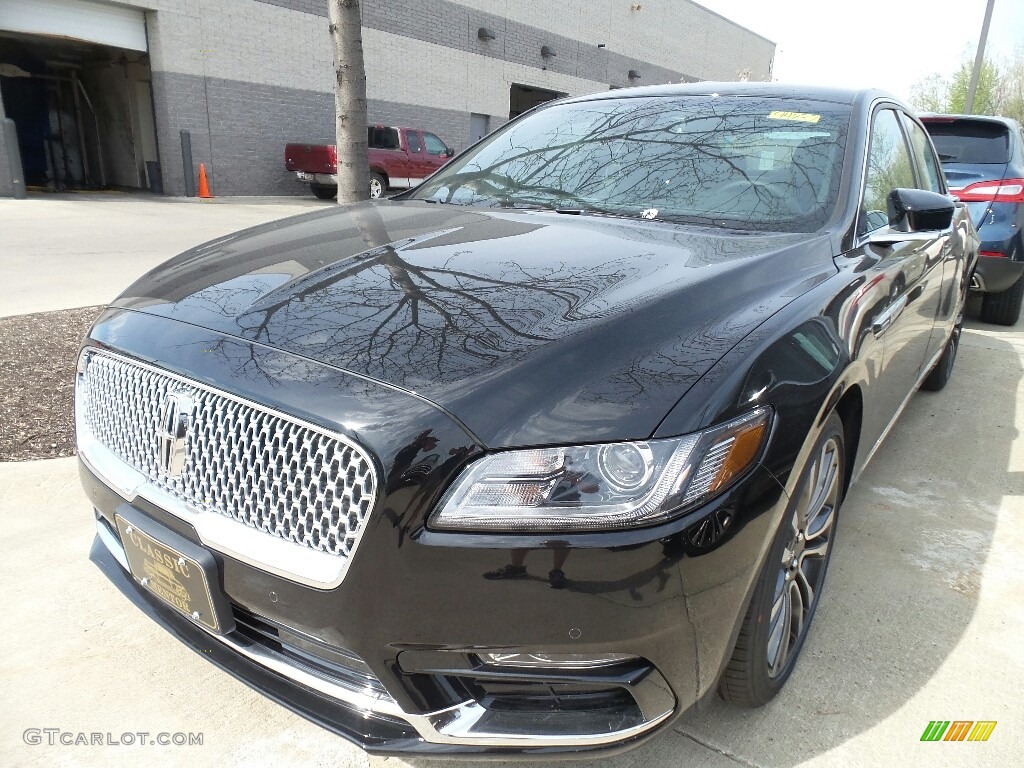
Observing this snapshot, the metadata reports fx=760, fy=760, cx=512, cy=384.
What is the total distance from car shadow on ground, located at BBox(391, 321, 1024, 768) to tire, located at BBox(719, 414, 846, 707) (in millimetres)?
107

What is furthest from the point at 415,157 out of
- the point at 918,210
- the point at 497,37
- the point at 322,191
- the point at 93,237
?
the point at 918,210

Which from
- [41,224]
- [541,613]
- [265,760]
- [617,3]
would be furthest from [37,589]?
[617,3]

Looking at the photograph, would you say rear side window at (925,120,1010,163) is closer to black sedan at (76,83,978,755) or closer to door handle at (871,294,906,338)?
door handle at (871,294,906,338)

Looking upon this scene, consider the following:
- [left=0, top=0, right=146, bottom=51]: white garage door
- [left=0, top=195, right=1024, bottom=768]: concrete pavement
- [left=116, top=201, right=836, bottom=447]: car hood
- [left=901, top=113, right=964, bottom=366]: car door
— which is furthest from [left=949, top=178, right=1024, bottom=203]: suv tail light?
[left=0, top=0, right=146, bottom=51]: white garage door

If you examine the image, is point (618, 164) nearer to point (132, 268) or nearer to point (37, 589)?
point (37, 589)

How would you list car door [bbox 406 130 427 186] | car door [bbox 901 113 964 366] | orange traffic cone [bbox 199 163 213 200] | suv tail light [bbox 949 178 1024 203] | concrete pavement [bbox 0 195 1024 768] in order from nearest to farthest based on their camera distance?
1. concrete pavement [bbox 0 195 1024 768]
2. car door [bbox 901 113 964 366]
3. suv tail light [bbox 949 178 1024 203]
4. orange traffic cone [bbox 199 163 213 200]
5. car door [bbox 406 130 427 186]

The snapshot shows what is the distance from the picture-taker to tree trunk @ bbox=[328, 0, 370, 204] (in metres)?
4.91

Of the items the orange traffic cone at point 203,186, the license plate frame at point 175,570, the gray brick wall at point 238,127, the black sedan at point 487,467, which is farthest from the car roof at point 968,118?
the gray brick wall at point 238,127

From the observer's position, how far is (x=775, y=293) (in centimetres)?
196

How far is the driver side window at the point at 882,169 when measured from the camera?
2.63 m

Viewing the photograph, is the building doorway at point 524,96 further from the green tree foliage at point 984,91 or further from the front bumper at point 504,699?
the front bumper at point 504,699

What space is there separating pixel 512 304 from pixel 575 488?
0.56 m

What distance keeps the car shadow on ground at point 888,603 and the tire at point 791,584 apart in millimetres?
107

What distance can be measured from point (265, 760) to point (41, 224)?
1142 cm
